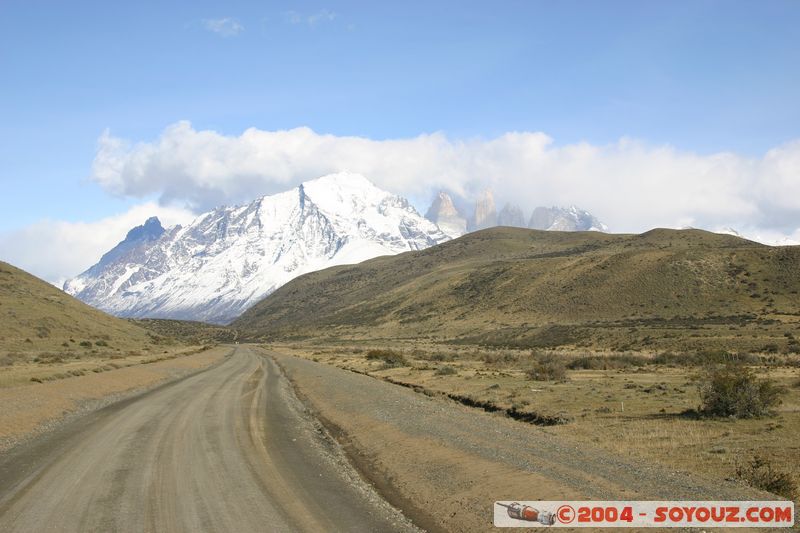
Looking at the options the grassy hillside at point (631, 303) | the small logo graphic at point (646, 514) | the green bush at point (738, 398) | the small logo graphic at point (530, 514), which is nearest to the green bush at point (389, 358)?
the grassy hillside at point (631, 303)

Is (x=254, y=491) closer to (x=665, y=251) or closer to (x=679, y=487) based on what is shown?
(x=679, y=487)

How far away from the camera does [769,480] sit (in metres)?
11.8

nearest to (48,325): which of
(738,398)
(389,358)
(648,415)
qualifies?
(389,358)

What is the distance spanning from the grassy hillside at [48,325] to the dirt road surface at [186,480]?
54.5 meters

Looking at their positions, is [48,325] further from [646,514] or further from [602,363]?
[646,514]

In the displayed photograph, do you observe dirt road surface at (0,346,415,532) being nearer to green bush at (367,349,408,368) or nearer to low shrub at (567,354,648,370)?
low shrub at (567,354,648,370)

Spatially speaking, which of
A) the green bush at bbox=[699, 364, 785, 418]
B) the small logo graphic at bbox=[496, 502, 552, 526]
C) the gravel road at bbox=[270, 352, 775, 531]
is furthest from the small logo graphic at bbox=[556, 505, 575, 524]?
the green bush at bbox=[699, 364, 785, 418]

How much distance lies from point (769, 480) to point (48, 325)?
96.7m

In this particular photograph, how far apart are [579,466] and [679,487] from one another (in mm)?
2310

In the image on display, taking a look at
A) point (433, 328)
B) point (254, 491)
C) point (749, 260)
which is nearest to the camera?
point (254, 491)

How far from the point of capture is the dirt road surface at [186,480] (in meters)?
10.5

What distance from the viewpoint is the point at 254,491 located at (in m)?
12.4

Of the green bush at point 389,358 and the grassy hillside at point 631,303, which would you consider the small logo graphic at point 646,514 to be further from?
the grassy hillside at point 631,303

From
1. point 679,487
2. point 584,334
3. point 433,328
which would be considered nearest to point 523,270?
point 433,328
